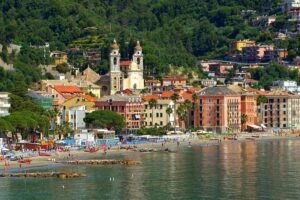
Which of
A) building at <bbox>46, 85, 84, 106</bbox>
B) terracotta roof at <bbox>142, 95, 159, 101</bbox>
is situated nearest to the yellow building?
building at <bbox>46, 85, 84, 106</bbox>

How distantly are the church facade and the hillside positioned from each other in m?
5.83

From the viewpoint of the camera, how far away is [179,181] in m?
77.4

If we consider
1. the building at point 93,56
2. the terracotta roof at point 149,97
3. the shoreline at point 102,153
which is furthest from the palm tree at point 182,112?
the building at point 93,56

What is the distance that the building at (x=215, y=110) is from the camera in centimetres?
12775

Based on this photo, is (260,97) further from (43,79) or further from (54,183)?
(54,183)

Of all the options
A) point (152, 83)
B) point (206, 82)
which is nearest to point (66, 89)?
point (152, 83)

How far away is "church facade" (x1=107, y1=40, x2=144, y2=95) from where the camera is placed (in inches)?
5285

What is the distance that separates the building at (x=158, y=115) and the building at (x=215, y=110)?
4.52m

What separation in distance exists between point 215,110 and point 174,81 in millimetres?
13456

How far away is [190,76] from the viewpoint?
5846 inches

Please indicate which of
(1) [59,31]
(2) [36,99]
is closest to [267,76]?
(1) [59,31]

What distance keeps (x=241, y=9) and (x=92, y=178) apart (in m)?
112

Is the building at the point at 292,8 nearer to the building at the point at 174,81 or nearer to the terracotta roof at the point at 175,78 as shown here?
the terracotta roof at the point at 175,78

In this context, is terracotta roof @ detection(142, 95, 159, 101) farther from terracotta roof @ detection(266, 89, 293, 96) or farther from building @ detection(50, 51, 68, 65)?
building @ detection(50, 51, 68, 65)
